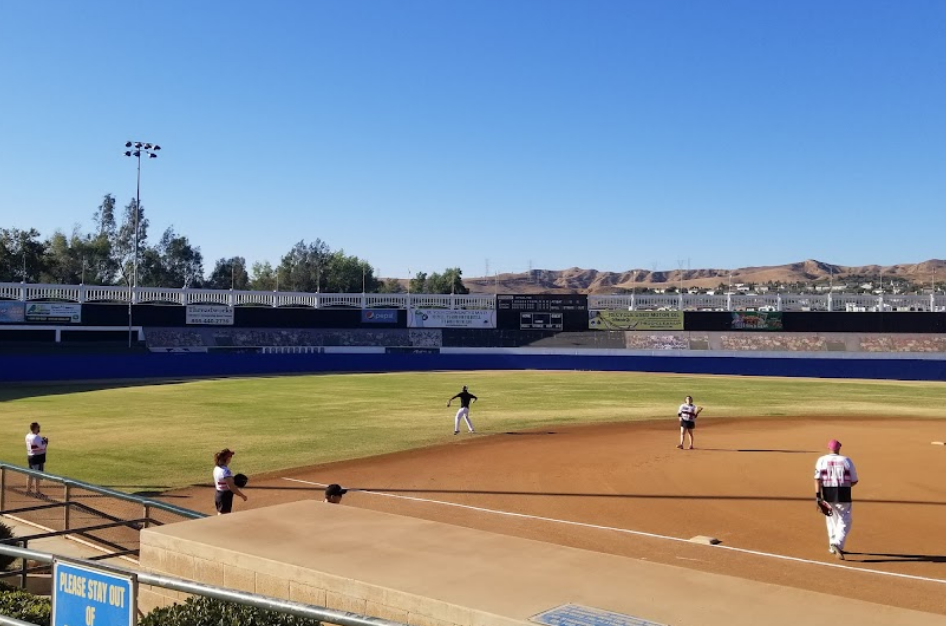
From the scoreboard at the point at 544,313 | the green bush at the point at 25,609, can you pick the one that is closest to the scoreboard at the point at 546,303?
the scoreboard at the point at 544,313

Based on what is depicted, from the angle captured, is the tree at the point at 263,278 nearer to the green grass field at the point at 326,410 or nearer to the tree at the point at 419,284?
the tree at the point at 419,284

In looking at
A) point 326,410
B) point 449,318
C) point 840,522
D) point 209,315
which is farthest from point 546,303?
point 840,522

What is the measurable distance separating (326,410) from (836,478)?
28.8 meters

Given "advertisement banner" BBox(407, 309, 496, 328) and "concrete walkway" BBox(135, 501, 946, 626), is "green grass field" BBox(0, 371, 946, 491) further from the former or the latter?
"advertisement banner" BBox(407, 309, 496, 328)

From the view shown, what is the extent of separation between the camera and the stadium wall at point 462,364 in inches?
2398

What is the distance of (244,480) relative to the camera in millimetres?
14242

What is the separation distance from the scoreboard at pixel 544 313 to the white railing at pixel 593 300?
6.58ft

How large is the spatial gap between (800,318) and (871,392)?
31.0 metres

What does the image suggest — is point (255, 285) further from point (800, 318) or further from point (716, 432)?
point (716, 432)

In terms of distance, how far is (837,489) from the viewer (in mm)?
14078

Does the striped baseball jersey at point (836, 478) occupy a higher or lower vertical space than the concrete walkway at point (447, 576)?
lower

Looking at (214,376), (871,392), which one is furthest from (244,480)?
(214,376)

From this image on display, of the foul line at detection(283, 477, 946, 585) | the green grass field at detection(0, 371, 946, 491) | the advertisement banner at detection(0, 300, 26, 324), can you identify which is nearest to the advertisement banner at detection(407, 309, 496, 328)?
the green grass field at detection(0, 371, 946, 491)

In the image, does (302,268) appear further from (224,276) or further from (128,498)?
(128,498)
